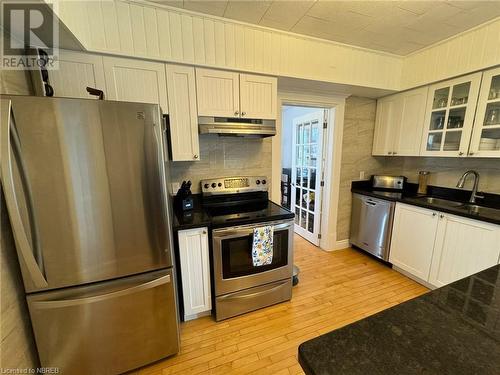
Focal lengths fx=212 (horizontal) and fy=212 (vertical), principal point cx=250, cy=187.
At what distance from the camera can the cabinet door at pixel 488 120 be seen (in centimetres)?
193

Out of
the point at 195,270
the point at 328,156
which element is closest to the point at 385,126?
the point at 328,156

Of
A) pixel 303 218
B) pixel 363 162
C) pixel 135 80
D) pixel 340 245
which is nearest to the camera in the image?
pixel 135 80

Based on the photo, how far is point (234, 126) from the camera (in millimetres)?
1934

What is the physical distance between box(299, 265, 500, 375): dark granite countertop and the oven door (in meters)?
1.16

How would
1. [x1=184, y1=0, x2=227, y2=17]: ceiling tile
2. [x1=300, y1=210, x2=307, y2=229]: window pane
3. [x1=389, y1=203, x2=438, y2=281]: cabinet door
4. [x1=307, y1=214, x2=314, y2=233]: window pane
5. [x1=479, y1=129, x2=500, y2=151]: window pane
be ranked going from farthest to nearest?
1. [x1=300, y1=210, x2=307, y2=229]: window pane
2. [x1=307, y1=214, x2=314, y2=233]: window pane
3. [x1=389, y1=203, x2=438, y2=281]: cabinet door
4. [x1=479, y1=129, x2=500, y2=151]: window pane
5. [x1=184, y1=0, x2=227, y2=17]: ceiling tile

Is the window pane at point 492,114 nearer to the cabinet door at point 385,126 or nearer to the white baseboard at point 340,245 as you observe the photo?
the cabinet door at point 385,126

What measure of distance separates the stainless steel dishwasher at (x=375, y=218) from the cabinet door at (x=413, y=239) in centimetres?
8

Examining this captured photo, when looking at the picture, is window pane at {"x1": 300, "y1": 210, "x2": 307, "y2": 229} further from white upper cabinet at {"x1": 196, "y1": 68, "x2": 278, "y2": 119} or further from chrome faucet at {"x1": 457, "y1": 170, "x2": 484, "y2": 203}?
white upper cabinet at {"x1": 196, "y1": 68, "x2": 278, "y2": 119}

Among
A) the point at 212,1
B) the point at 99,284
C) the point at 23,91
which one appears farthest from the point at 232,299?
the point at 212,1

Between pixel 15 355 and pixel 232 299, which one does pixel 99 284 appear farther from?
pixel 232 299

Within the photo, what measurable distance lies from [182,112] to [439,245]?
2812 millimetres

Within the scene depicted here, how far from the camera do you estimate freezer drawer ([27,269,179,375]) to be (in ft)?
3.98

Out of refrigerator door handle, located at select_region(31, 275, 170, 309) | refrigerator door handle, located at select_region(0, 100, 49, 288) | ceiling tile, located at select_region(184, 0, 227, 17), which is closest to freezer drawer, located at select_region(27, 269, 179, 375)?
refrigerator door handle, located at select_region(31, 275, 170, 309)

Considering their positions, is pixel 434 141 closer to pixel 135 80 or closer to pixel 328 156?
pixel 328 156
